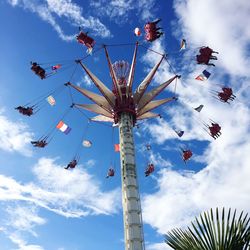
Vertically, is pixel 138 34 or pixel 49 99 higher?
pixel 138 34

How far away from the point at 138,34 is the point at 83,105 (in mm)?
13551

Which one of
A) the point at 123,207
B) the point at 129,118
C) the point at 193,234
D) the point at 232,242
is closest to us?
the point at 232,242

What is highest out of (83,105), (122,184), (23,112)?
(83,105)

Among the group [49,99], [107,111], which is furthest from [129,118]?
[49,99]

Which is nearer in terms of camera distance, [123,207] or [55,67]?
[123,207]

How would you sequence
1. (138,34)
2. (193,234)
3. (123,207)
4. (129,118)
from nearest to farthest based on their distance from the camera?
(193,234), (123,207), (138,34), (129,118)

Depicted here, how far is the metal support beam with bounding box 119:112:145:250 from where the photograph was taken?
3656 centimetres

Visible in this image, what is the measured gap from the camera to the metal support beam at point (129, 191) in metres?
36.6

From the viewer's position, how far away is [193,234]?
15.5 m

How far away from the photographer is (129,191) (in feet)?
131

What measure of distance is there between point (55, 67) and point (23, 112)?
24.5 feet

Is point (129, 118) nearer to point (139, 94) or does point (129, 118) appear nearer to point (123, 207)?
point (139, 94)

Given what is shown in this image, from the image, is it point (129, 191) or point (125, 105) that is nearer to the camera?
point (129, 191)

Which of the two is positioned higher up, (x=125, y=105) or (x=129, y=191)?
(x=125, y=105)
